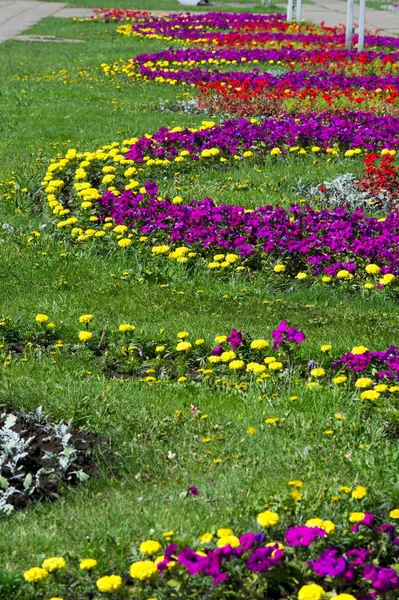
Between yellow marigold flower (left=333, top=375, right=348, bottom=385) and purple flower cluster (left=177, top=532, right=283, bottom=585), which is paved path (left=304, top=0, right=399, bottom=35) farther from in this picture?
purple flower cluster (left=177, top=532, right=283, bottom=585)

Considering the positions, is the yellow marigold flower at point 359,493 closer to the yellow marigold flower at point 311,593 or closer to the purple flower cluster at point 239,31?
the yellow marigold flower at point 311,593

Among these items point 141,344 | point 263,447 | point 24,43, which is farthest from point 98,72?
point 263,447

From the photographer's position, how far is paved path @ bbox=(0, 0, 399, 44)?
26250mm

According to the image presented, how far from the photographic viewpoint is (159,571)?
3406 millimetres

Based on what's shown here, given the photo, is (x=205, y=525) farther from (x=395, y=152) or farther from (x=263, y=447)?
(x=395, y=152)

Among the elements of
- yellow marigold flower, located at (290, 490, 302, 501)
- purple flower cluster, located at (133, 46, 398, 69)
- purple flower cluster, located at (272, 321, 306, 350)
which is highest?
purple flower cluster, located at (133, 46, 398, 69)

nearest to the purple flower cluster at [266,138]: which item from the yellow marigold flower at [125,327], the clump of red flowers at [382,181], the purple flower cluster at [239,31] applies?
the clump of red flowers at [382,181]

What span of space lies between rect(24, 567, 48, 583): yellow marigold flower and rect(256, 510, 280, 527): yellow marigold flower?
792 millimetres

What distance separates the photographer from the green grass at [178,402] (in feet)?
13.0

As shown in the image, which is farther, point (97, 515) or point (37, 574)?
point (97, 515)

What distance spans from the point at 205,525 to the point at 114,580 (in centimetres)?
65

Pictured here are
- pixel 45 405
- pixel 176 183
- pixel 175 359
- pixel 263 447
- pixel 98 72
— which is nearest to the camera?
pixel 263 447

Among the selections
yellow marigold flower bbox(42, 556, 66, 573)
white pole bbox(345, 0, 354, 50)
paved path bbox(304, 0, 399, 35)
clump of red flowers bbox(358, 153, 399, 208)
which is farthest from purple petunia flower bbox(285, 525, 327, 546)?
paved path bbox(304, 0, 399, 35)

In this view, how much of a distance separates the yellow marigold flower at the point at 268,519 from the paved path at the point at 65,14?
21.2 m
